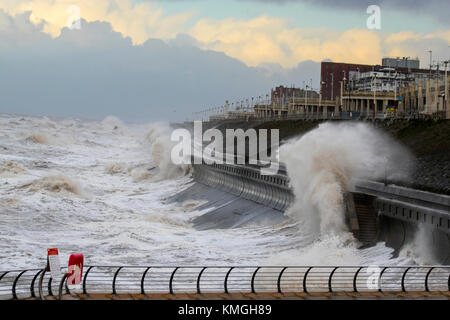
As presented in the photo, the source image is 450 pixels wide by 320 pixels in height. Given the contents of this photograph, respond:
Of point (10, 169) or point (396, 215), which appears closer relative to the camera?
point (396, 215)

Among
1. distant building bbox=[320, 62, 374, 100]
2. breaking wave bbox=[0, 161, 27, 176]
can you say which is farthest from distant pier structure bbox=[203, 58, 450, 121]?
breaking wave bbox=[0, 161, 27, 176]

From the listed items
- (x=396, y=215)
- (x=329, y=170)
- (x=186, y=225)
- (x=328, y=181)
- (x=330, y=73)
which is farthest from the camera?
(x=330, y=73)

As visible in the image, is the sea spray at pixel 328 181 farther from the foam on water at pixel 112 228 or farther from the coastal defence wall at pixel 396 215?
the foam on water at pixel 112 228

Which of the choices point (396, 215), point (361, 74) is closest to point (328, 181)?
point (396, 215)

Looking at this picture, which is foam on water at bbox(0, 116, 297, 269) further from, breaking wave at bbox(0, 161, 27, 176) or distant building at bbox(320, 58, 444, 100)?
distant building at bbox(320, 58, 444, 100)

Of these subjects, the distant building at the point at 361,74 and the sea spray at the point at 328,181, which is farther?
the distant building at the point at 361,74

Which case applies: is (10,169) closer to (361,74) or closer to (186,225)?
(186,225)

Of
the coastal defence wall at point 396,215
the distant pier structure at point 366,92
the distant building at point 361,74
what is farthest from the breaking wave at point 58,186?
the distant building at point 361,74

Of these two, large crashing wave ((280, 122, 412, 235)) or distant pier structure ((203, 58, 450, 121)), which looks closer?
large crashing wave ((280, 122, 412, 235))

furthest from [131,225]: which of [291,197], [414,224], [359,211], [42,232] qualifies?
[414,224]

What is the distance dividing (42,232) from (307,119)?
176ft

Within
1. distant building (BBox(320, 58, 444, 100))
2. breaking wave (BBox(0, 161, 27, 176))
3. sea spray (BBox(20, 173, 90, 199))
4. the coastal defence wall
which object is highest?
distant building (BBox(320, 58, 444, 100))

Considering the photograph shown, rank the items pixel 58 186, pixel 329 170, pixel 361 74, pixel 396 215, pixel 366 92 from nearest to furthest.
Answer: pixel 396 215 < pixel 329 170 < pixel 58 186 < pixel 366 92 < pixel 361 74
